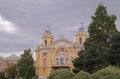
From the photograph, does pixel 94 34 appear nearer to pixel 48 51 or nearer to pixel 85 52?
pixel 85 52

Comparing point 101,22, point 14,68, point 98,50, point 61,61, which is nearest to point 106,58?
point 98,50

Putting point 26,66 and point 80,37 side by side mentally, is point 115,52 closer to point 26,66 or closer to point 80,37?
point 26,66

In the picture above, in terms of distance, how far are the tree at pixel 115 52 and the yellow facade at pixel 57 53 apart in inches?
2547

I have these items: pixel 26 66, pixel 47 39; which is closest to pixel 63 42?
pixel 47 39

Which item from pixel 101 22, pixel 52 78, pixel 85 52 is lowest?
pixel 52 78

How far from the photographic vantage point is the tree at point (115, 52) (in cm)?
3662

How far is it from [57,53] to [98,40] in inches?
2596

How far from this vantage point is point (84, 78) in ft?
99.4

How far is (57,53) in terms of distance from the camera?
342ft

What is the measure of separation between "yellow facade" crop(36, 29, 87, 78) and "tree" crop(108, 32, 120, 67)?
64.7 m

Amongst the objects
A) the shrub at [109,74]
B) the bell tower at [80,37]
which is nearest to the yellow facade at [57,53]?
the bell tower at [80,37]

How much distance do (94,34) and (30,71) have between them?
35.8 metres

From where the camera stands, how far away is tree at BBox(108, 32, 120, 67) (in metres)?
36.6

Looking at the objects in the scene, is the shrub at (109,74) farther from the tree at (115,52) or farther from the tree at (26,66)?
the tree at (26,66)
